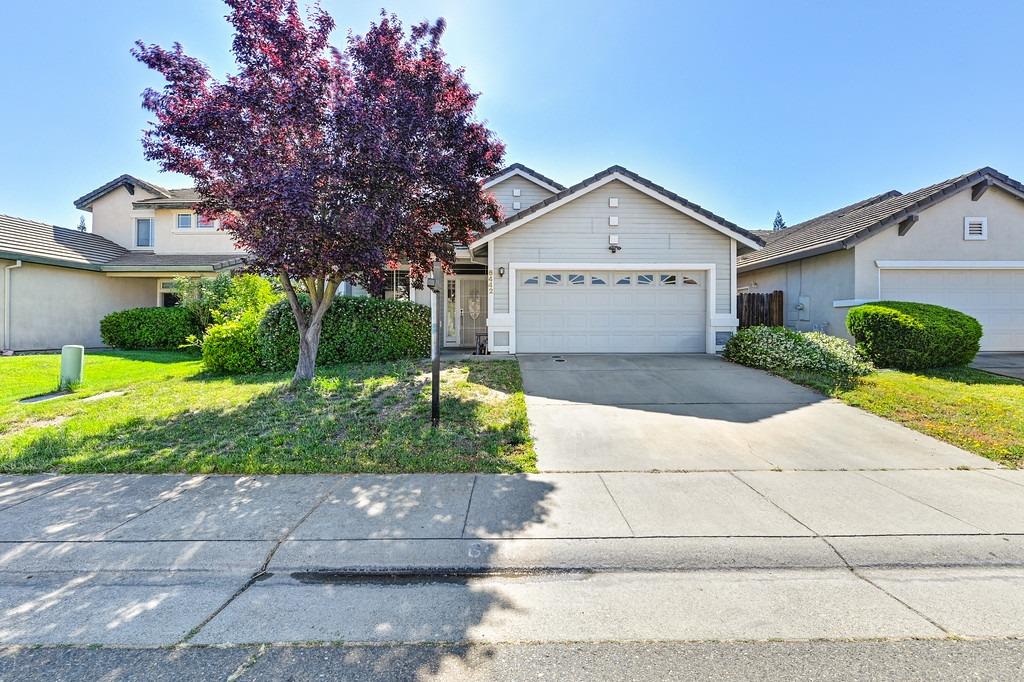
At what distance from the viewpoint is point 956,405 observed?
749 centimetres

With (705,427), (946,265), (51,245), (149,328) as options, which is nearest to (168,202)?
(51,245)

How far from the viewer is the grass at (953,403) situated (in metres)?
6.04

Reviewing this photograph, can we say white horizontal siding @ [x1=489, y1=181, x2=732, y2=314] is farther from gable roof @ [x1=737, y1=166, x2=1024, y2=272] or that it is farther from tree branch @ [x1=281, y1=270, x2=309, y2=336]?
tree branch @ [x1=281, y1=270, x2=309, y2=336]

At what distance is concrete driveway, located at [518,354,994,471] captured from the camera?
216 inches

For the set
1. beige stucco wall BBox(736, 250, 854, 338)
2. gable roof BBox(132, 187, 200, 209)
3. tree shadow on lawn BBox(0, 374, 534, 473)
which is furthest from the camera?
gable roof BBox(132, 187, 200, 209)

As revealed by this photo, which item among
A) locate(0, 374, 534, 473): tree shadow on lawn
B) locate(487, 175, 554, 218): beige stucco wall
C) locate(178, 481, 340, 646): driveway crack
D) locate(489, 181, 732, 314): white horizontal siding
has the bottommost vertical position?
locate(178, 481, 340, 646): driveway crack

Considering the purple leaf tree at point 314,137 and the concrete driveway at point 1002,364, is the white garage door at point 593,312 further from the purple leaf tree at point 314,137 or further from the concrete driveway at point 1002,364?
the concrete driveway at point 1002,364

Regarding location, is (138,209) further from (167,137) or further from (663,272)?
(663,272)

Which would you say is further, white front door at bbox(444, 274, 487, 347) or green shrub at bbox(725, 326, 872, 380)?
white front door at bbox(444, 274, 487, 347)

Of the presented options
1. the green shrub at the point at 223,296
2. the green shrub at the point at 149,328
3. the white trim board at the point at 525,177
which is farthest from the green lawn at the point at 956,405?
the green shrub at the point at 149,328

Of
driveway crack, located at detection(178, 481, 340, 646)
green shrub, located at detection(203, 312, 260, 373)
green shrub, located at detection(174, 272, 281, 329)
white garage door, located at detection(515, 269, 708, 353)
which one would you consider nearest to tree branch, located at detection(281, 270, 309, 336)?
green shrub, located at detection(203, 312, 260, 373)

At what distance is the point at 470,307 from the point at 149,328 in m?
11.0

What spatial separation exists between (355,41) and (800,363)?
1067cm

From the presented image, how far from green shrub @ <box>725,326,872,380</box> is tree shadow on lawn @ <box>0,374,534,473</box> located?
6.56 meters
